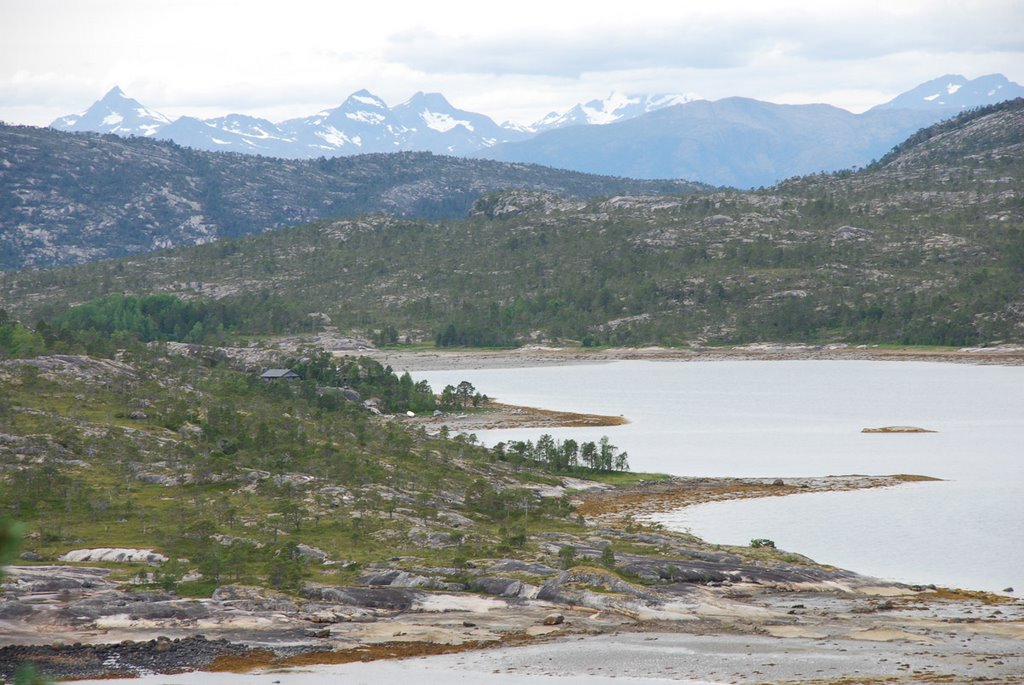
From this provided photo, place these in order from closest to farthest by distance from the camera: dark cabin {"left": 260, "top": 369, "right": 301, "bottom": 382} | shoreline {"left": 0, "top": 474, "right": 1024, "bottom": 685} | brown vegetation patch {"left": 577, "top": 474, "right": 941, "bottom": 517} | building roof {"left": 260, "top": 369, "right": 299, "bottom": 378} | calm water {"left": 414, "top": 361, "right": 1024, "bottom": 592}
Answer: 1. shoreline {"left": 0, "top": 474, "right": 1024, "bottom": 685}
2. calm water {"left": 414, "top": 361, "right": 1024, "bottom": 592}
3. brown vegetation patch {"left": 577, "top": 474, "right": 941, "bottom": 517}
4. dark cabin {"left": 260, "top": 369, "right": 301, "bottom": 382}
5. building roof {"left": 260, "top": 369, "right": 299, "bottom": 378}

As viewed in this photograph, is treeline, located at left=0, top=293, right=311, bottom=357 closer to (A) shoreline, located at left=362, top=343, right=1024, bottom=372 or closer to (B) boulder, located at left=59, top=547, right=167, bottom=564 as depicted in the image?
(A) shoreline, located at left=362, top=343, right=1024, bottom=372

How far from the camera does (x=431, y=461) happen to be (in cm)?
7625

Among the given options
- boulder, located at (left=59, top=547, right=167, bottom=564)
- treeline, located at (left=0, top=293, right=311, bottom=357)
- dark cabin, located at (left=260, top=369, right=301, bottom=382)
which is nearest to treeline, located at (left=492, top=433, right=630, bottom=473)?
boulder, located at (left=59, top=547, right=167, bottom=564)

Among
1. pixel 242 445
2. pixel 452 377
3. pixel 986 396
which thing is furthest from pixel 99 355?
pixel 986 396

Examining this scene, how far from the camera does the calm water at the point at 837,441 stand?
197 ft

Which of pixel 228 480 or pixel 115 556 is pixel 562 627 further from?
pixel 228 480

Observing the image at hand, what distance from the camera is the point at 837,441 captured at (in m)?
97.4

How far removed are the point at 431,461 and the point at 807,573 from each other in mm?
29754

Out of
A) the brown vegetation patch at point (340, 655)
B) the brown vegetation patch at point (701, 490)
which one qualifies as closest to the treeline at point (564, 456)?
the brown vegetation patch at point (701, 490)

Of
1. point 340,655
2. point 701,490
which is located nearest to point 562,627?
point 340,655

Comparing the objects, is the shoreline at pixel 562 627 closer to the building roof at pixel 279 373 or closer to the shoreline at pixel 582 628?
the shoreline at pixel 582 628

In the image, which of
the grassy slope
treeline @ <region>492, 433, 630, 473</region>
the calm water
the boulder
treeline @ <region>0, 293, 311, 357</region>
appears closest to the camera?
the boulder

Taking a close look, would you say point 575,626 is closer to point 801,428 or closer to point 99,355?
point 99,355

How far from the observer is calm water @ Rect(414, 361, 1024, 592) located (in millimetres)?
60094
